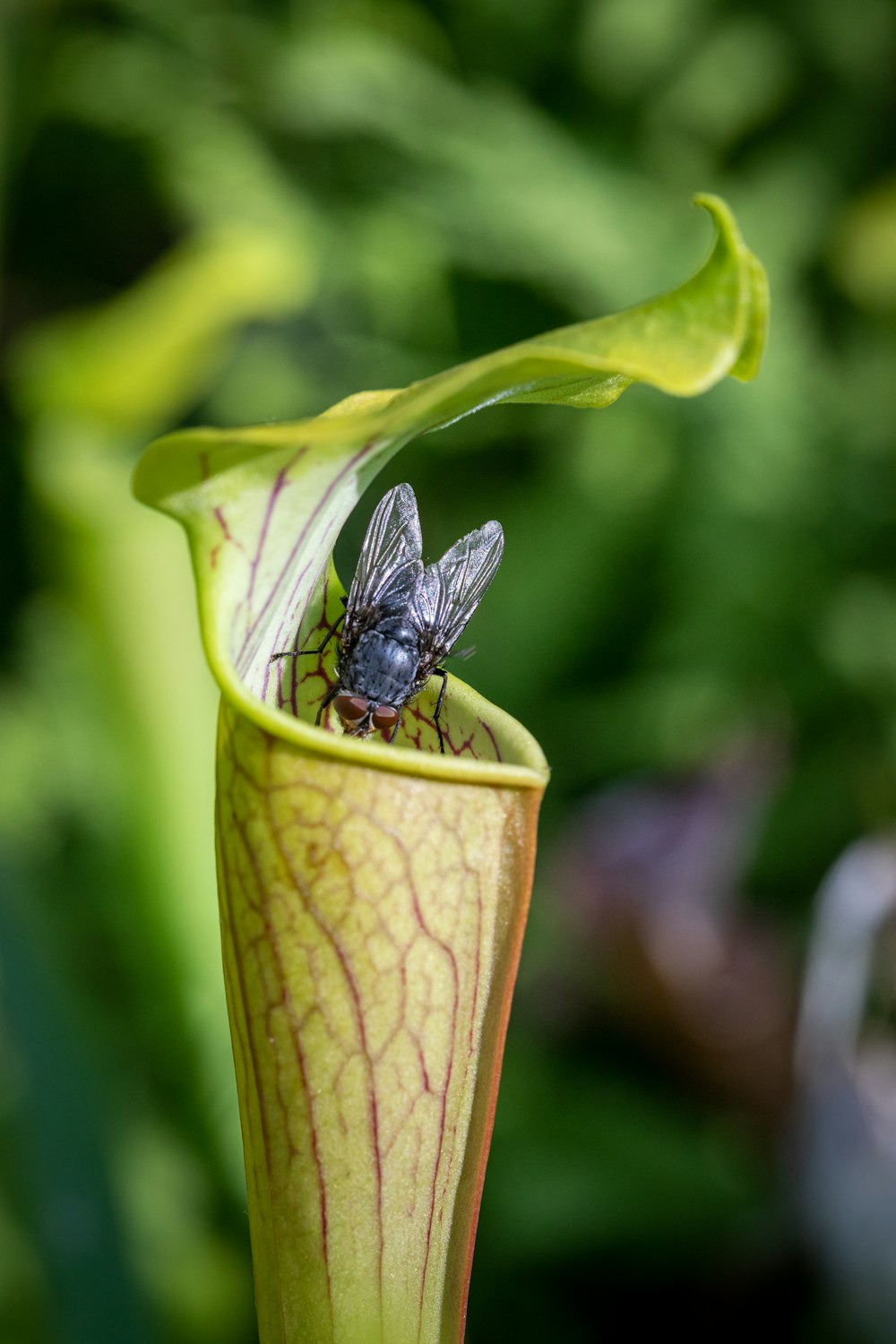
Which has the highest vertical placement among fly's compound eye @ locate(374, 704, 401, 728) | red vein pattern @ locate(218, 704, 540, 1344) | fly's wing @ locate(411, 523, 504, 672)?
fly's wing @ locate(411, 523, 504, 672)

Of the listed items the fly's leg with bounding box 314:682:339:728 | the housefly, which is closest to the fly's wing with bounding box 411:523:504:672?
the housefly

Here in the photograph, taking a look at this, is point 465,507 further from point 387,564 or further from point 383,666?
point 383,666

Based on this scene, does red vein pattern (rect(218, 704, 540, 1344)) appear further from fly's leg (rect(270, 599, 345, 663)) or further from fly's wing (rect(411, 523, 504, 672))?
fly's wing (rect(411, 523, 504, 672))

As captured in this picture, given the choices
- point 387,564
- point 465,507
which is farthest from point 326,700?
point 465,507

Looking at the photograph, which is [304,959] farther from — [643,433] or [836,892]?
[643,433]

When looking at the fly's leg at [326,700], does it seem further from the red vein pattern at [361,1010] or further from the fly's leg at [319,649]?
the red vein pattern at [361,1010]
